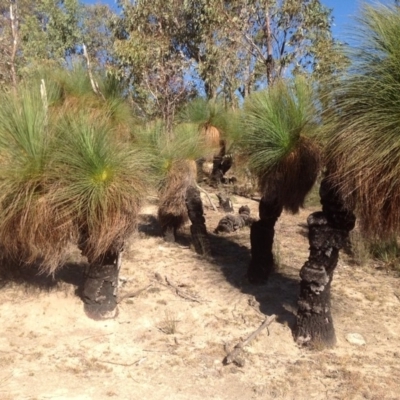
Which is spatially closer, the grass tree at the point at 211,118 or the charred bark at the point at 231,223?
the charred bark at the point at 231,223

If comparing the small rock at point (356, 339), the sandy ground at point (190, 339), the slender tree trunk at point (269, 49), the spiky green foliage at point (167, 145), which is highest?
the slender tree trunk at point (269, 49)

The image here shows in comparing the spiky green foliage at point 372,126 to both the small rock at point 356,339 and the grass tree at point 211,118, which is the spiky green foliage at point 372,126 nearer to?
the small rock at point 356,339

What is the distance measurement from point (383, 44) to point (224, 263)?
3.98 meters

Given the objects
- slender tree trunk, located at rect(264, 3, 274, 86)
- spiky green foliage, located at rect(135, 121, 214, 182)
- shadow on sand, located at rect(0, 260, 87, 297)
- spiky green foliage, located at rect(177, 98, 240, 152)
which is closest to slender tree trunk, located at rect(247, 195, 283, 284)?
spiky green foliage, located at rect(135, 121, 214, 182)

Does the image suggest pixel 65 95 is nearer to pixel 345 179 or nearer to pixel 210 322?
pixel 210 322

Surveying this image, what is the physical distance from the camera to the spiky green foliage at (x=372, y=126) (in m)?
3.53

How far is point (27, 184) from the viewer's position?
448 cm

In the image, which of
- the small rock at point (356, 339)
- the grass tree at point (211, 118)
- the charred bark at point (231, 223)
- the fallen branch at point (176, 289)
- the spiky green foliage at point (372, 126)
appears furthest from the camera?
the grass tree at point (211, 118)

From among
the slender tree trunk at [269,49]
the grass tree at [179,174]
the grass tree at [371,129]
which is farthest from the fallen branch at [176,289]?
the slender tree trunk at [269,49]

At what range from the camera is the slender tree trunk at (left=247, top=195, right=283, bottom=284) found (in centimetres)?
603

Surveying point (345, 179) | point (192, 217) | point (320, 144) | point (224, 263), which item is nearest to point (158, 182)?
point (192, 217)

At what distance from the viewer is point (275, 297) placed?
5914mm

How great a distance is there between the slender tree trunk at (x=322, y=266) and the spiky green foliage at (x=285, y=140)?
443mm

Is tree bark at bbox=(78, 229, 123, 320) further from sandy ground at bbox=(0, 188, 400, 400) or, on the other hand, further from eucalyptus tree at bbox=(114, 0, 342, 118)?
eucalyptus tree at bbox=(114, 0, 342, 118)
